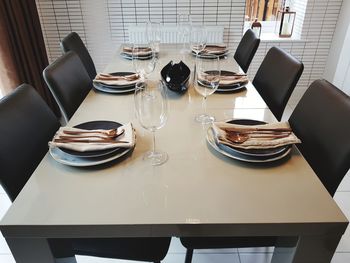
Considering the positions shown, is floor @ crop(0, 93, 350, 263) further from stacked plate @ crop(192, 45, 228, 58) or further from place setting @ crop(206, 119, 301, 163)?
stacked plate @ crop(192, 45, 228, 58)

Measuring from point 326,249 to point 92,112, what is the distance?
93cm

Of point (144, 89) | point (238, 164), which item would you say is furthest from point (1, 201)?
point (238, 164)

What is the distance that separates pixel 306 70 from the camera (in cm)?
300

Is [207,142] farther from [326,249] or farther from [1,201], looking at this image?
[1,201]

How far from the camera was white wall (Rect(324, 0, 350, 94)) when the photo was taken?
260 cm

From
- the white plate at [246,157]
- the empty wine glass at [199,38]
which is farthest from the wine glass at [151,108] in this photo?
the empty wine glass at [199,38]

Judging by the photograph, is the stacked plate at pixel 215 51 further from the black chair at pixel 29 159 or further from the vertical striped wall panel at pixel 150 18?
the black chair at pixel 29 159

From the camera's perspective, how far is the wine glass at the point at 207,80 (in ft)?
3.70

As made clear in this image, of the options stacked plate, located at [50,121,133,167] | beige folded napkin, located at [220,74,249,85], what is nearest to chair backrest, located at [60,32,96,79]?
beige folded napkin, located at [220,74,249,85]

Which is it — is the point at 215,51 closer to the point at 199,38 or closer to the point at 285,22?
the point at 199,38

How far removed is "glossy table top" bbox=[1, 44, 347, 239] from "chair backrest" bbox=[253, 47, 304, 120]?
0.54m

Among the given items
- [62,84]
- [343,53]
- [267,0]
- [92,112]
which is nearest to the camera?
[92,112]

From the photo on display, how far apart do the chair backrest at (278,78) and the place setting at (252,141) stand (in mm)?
441

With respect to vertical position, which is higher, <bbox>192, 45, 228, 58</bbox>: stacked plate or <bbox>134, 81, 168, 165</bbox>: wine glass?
<bbox>134, 81, 168, 165</bbox>: wine glass
